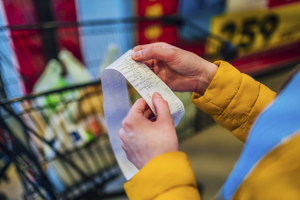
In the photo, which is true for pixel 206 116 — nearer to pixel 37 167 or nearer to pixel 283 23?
pixel 37 167

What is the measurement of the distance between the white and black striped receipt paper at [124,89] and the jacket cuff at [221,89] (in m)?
0.11

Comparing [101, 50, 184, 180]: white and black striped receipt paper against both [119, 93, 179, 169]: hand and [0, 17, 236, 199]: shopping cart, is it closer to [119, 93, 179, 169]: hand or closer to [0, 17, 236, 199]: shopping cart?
[119, 93, 179, 169]: hand

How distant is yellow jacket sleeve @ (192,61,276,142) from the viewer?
0.53 metres

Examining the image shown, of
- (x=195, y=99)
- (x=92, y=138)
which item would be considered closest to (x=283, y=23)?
(x=195, y=99)

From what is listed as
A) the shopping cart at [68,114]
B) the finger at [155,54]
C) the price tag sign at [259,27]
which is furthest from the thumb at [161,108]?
the price tag sign at [259,27]

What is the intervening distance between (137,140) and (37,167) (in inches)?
21.9

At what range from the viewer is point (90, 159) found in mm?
1236

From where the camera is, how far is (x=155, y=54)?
1.72 feet

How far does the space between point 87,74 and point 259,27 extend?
6.34ft

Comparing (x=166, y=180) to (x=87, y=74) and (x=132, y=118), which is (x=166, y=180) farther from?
(x=87, y=74)

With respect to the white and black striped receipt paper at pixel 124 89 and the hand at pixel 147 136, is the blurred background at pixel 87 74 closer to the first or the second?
the white and black striped receipt paper at pixel 124 89

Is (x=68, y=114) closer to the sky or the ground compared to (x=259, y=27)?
closer to the ground

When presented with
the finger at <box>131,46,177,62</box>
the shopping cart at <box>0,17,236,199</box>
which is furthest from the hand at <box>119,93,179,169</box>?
the shopping cart at <box>0,17,236,199</box>

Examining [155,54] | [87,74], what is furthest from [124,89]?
[87,74]
